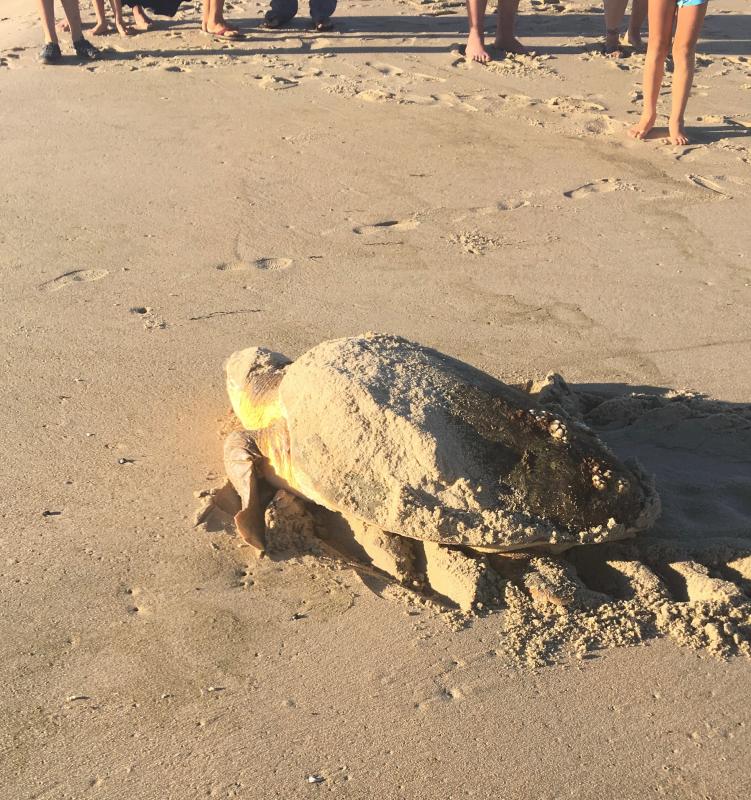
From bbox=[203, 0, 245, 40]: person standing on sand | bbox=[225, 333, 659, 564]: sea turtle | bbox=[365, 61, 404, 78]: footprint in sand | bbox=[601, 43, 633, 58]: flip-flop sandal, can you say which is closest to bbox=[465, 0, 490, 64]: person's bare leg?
bbox=[365, 61, 404, 78]: footprint in sand

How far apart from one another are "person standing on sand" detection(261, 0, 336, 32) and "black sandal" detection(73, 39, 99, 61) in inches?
57.5

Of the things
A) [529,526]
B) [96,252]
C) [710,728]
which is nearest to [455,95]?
[96,252]

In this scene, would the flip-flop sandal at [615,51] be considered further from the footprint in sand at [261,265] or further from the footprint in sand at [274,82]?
the footprint in sand at [261,265]

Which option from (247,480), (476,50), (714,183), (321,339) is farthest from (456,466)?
(476,50)

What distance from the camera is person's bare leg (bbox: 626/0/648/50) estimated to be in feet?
21.4

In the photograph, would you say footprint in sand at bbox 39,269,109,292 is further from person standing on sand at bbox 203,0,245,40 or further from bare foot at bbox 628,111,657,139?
person standing on sand at bbox 203,0,245,40

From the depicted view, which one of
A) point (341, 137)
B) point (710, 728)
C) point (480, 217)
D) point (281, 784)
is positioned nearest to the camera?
point (281, 784)

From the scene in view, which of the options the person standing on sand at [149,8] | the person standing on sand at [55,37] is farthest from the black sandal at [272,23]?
the person standing on sand at [55,37]

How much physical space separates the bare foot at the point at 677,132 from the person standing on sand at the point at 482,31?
6.04 ft

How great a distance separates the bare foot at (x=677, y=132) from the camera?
4973 millimetres

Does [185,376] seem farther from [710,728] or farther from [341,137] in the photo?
[341,137]

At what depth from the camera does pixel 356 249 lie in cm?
397

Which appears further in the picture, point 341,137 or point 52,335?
point 341,137

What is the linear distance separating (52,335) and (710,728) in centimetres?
259
